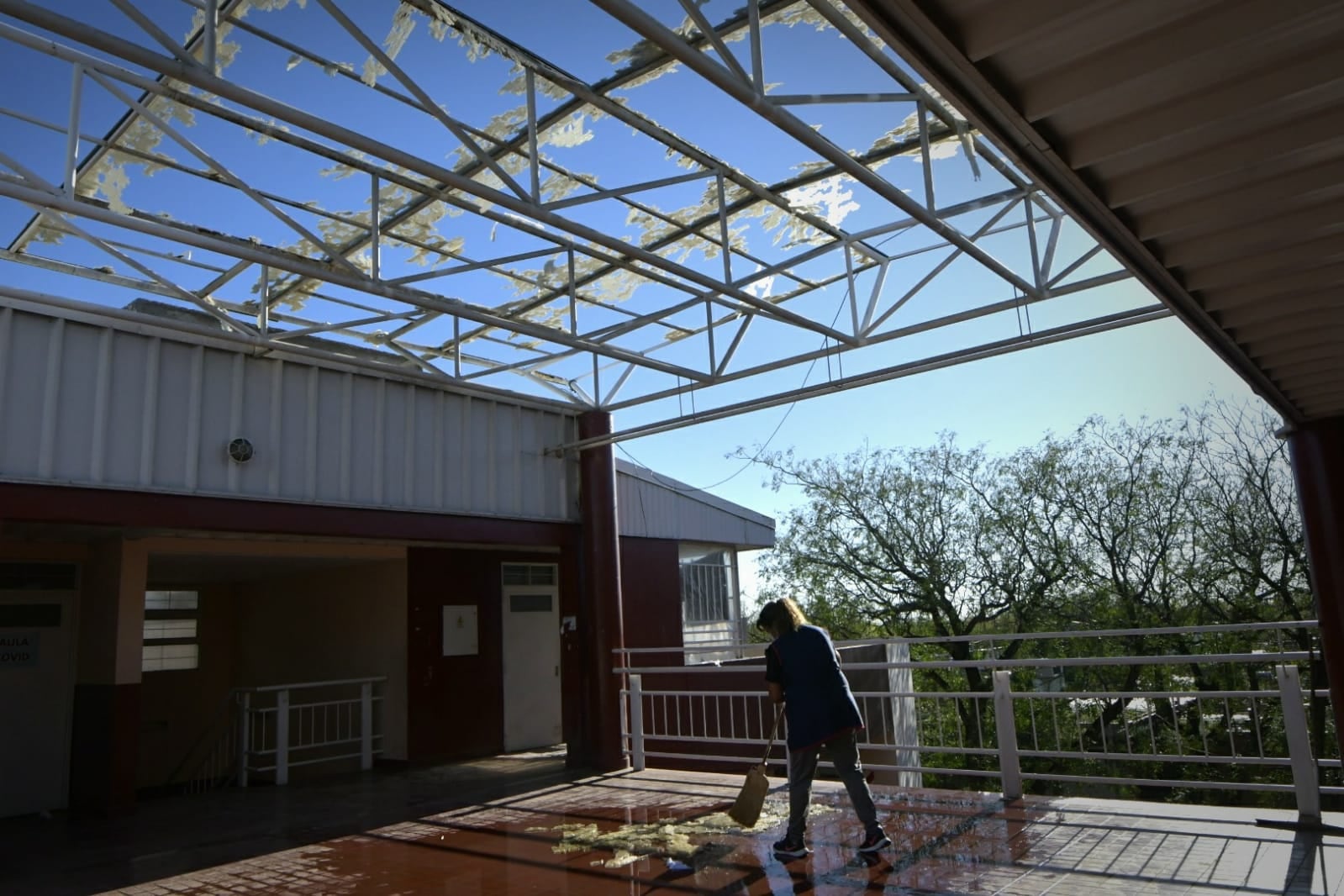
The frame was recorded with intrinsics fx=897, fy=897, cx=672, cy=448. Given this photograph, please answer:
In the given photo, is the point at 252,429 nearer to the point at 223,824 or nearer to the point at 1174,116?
the point at 223,824

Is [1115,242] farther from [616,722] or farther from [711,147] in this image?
[616,722]

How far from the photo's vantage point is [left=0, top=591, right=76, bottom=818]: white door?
8.95 m

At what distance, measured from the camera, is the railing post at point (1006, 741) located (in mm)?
6562

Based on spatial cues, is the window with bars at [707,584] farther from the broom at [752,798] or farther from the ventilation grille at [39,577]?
the broom at [752,798]

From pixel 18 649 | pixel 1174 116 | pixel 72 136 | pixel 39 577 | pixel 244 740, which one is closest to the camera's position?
pixel 1174 116

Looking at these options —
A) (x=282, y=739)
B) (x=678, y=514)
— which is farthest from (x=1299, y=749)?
(x=678, y=514)

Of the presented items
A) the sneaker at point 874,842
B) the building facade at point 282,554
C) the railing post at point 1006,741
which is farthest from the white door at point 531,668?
the sneaker at point 874,842

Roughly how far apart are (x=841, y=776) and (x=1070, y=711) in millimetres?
15535

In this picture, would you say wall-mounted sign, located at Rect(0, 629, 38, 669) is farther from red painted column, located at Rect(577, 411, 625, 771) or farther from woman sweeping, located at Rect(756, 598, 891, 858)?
woman sweeping, located at Rect(756, 598, 891, 858)

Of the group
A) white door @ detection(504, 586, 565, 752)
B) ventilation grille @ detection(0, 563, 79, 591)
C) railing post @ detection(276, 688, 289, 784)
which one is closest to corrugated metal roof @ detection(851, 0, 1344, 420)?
railing post @ detection(276, 688, 289, 784)

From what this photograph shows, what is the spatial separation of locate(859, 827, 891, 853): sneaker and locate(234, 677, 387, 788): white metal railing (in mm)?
6847

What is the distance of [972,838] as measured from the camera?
568 cm

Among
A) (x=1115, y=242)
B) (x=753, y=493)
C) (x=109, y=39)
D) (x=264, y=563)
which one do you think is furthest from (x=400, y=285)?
(x=753, y=493)

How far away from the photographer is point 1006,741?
6660 millimetres
